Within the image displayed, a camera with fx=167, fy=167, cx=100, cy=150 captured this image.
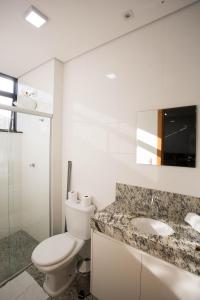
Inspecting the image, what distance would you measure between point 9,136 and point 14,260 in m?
1.51

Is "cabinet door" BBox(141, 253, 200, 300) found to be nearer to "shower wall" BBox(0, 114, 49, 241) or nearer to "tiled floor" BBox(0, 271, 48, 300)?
"tiled floor" BBox(0, 271, 48, 300)

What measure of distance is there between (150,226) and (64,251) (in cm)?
84

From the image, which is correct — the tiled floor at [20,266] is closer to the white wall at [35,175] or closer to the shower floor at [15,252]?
the shower floor at [15,252]

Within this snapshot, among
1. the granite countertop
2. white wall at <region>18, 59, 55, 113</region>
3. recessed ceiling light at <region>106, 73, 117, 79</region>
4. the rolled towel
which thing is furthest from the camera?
white wall at <region>18, 59, 55, 113</region>

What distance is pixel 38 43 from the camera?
73.3 inches

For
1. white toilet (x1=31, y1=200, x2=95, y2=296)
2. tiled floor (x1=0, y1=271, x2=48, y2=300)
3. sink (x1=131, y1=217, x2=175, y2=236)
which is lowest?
tiled floor (x1=0, y1=271, x2=48, y2=300)

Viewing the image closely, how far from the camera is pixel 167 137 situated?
1.46 meters

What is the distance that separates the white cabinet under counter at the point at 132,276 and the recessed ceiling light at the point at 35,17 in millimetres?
1930

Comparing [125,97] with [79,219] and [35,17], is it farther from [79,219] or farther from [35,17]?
[79,219]

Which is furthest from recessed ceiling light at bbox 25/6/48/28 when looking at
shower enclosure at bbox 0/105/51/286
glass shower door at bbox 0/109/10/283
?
glass shower door at bbox 0/109/10/283

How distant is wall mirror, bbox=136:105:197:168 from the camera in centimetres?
135

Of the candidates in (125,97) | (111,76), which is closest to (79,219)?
(125,97)

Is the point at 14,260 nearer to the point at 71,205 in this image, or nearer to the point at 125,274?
the point at 71,205

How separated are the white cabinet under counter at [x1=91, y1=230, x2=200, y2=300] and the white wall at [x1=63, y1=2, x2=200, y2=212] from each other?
564 mm
